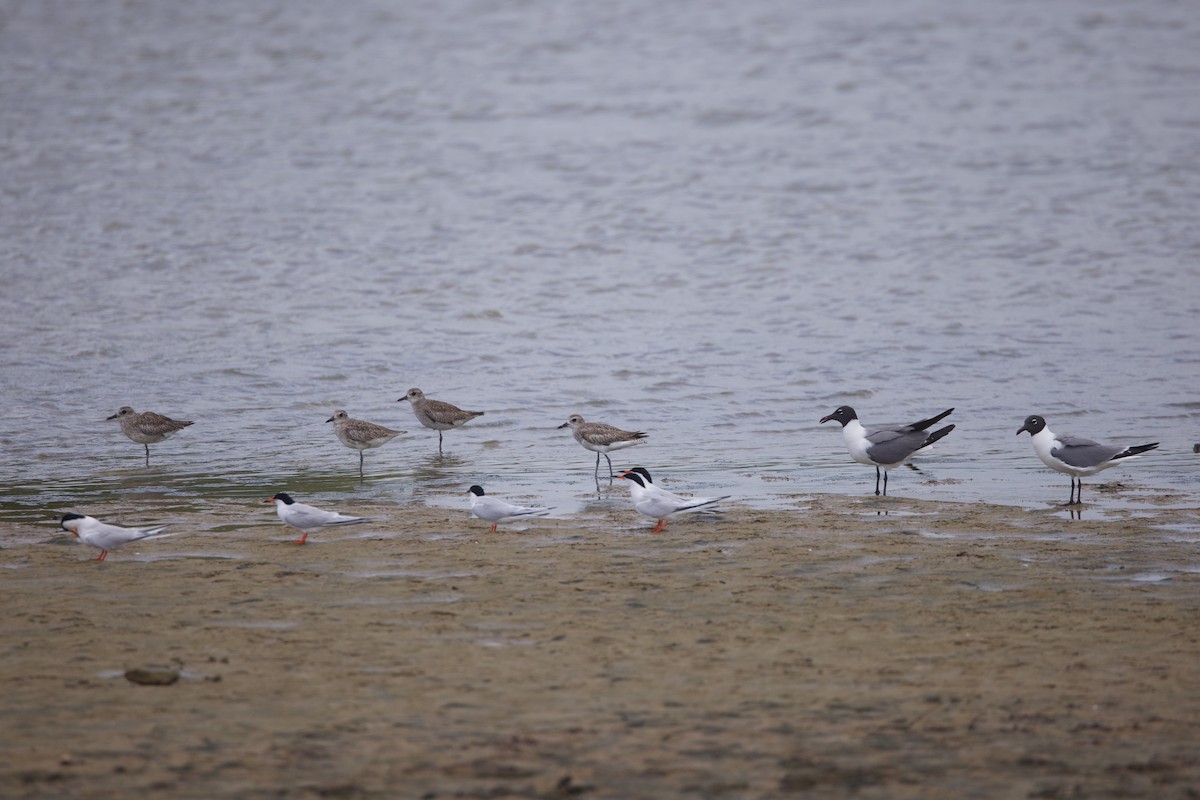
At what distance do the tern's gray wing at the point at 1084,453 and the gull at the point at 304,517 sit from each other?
620 centimetres

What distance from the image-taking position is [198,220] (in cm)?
3139

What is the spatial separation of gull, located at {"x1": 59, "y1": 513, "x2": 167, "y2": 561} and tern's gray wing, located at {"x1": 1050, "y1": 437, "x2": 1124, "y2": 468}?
766cm

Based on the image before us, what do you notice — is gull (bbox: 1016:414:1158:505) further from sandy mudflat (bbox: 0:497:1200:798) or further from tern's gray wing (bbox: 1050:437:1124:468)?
sandy mudflat (bbox: 0:497:1200:798)

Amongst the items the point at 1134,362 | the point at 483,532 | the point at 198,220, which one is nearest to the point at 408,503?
the point at 483,532

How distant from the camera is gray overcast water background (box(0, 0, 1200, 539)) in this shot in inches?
602

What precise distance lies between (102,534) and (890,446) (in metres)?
6.86

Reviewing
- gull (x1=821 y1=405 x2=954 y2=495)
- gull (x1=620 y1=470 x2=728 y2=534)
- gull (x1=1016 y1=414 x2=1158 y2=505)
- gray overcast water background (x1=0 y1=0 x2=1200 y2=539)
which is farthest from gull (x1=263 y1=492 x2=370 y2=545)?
gull (x1=1016 y1=414 x2=1158 y2=505)

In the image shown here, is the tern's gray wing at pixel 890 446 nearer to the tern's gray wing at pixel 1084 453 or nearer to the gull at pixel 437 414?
the tern's gray wing at pixel 1084 453

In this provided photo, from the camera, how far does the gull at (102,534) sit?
9.72 meters

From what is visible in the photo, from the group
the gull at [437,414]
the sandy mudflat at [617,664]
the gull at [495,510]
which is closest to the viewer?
the sandy mudflat at [617,664]

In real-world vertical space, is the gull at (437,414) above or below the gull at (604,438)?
above

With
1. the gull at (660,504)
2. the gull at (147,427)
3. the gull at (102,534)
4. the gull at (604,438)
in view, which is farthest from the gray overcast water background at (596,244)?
the gull at (102,534)

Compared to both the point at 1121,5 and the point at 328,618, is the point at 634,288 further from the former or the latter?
the point at 1121,5

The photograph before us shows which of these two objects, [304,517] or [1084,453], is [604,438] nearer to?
[304,517]
